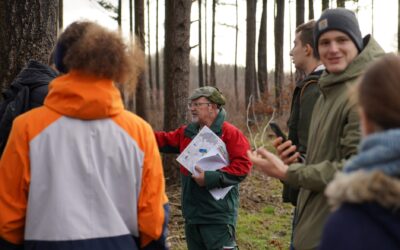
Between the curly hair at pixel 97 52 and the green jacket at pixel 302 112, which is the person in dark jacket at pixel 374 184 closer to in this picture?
the curly hair at pixel 97 52

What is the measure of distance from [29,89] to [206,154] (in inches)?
86.8

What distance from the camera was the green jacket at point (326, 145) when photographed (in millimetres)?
2779

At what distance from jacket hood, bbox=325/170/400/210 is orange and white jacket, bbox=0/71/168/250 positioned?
1.25m

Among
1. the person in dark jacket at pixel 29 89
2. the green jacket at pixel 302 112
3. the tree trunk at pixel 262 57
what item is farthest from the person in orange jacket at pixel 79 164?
the tree trunk at pixel 262 57

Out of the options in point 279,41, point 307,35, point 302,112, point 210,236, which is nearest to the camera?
point 302,112

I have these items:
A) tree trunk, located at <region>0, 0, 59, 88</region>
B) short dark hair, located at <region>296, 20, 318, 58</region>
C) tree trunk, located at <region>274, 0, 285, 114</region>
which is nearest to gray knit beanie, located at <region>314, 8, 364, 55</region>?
short dark hair, located at <region>296, 20, 318, 58</region>

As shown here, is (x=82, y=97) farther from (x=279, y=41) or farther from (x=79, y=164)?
(x=279, y=41)

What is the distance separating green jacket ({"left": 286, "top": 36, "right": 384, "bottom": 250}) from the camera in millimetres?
2779

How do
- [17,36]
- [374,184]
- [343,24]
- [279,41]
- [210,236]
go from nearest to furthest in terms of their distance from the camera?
[374,184], [343,24], [17,36], [210,236], [279,41]

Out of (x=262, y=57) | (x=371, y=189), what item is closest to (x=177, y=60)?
(x=371, y=189)

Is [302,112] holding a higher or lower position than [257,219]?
higher

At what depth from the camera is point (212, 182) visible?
4.90 metres

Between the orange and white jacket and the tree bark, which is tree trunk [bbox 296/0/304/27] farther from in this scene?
the orange and white jacket

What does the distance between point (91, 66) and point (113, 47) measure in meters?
0.16
